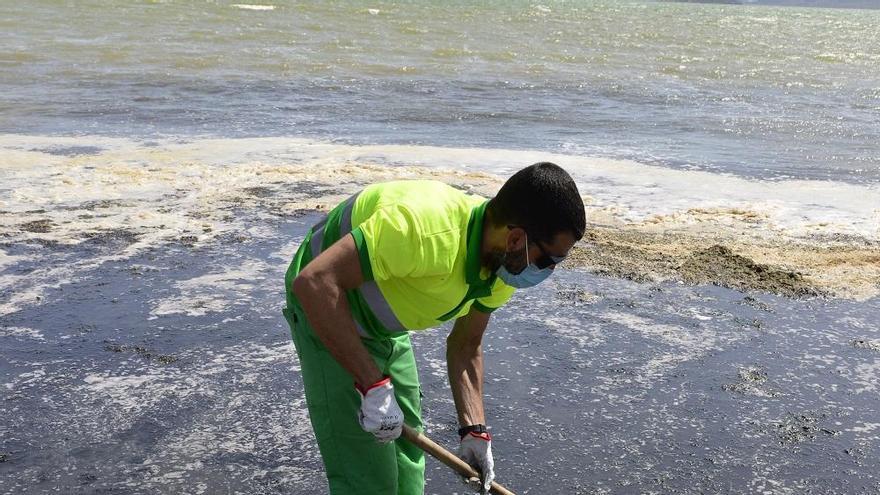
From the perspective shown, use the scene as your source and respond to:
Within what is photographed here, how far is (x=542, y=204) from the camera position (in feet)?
7.54

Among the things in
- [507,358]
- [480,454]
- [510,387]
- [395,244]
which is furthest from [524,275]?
[507,358]

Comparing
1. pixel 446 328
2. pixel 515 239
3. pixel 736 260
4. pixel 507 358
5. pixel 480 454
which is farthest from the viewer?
pixel 736 260

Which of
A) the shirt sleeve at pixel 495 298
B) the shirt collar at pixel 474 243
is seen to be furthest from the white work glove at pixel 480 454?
the shirt collar at pixel 474 243

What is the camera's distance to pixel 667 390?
14.9 feet

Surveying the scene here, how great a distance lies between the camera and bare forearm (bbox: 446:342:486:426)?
2.94m

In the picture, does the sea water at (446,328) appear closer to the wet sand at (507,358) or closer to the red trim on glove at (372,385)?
the wet sand at (507,358)

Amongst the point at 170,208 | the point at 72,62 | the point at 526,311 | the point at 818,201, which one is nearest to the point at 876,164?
the point at 818,201

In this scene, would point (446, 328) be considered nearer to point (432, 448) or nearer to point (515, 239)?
point (432, 448)

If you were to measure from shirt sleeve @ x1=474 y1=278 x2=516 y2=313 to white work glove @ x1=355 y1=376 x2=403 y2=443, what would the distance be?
37 cm

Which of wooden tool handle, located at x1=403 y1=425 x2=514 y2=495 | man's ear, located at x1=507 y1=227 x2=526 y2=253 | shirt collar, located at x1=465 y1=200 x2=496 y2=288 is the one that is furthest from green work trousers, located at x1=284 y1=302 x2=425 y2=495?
man's ear, located at x1=507 y1=227 x2=526 y2=253

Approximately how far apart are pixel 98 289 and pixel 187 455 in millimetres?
2035

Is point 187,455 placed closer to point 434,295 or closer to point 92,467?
point 92,467

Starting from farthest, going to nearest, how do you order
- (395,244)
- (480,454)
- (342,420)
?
(480,454)
(342,420)
(395,244)

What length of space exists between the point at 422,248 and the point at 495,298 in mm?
450
